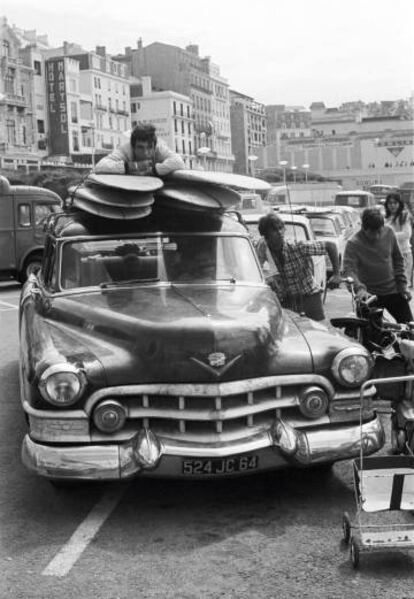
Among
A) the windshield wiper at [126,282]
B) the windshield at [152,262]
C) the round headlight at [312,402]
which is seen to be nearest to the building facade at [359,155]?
the windshield at [152,262]

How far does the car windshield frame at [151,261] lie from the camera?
6453 millimetres

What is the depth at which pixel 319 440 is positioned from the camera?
5148 mm

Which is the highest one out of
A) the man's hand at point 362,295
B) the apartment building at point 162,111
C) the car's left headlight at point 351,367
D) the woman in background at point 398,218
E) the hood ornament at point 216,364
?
the apartment building at point 162,111

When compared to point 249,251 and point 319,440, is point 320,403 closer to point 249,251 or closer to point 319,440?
point 319,440

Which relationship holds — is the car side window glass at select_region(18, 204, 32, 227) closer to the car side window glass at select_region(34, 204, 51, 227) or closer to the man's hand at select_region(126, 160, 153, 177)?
the car side window glass at select_region(34, 204, 51, 227)

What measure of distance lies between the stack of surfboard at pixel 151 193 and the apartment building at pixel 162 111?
349 ft

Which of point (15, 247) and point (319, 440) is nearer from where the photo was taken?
point (319, 440)

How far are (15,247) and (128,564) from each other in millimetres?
17518

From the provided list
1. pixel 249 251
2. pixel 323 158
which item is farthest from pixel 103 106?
pixel 249 251

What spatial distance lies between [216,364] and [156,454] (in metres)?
0.61

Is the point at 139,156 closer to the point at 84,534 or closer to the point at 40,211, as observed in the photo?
the point at 84,534

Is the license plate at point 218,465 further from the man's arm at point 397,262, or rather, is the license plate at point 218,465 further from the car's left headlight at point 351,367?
the man's arm at point 397,262

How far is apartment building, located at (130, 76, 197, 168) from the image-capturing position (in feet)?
376

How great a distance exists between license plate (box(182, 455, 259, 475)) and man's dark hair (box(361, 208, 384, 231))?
352 centimetres
